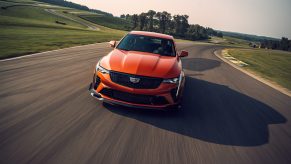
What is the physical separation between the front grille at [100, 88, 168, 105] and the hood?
43 centimetres

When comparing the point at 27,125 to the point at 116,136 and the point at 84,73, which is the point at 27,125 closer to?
the point at 116,136

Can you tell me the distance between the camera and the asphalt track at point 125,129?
12.3ft

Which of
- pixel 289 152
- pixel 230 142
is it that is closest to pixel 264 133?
pixel 289 152

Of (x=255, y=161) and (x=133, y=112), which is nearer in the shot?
(x=255, y=161)

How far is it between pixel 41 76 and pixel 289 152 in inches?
253

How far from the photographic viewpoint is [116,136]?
4.41m

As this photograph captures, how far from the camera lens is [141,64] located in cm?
580

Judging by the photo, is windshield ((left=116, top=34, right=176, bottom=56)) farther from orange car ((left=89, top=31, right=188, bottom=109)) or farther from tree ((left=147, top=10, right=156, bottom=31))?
tree ((left=147, top=10, right=156, bottom=31))

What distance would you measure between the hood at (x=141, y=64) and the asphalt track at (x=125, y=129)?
840 millimetres

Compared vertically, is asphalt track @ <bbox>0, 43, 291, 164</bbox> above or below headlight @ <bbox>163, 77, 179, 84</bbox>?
below

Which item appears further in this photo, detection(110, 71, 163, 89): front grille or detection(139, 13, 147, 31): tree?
detection(139, 13, 147, 31): tree

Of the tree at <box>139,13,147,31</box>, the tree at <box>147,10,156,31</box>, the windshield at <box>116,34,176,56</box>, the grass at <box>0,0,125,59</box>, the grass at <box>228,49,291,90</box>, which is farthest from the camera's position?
the tree at <box>147,10,156,31</box>

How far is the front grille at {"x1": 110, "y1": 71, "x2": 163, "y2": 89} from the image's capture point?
17.6 feet

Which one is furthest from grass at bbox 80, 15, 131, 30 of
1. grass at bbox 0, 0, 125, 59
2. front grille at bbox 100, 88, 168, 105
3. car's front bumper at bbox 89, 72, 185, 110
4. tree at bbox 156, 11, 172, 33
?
front grille at bbox 100, 88, 168, 105
